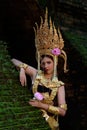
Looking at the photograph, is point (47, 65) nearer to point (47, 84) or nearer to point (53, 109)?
point (47, 84)

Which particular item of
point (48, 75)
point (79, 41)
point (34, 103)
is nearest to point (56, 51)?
point (48, 75)

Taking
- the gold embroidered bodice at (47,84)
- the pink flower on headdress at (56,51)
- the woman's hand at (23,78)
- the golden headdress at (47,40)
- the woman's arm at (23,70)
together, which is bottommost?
the gold embroidered bodice at (47,84)

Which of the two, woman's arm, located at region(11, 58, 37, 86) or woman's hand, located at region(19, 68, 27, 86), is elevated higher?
woman's arm, located at region(11, 58, 37, 86)

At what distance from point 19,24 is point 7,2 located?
44 centimetres

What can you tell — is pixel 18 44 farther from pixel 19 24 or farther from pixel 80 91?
pixel 80 91

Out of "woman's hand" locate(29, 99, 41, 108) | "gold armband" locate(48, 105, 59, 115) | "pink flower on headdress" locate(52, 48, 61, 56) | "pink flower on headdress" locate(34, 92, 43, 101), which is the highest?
"pink flower on headdress" locate(52, 48, 61, 56)

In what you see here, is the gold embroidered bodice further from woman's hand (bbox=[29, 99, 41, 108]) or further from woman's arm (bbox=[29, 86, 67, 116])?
woman's hand (bbox=[29, 99, 41, 108])

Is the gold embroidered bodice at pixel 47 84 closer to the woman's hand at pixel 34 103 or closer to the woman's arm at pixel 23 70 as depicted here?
the woman's arm at pixel 23 70

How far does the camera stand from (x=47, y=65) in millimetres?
4609

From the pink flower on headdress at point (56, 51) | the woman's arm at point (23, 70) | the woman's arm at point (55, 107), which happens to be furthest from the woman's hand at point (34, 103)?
the pink flower on headdress at point (56, 51)

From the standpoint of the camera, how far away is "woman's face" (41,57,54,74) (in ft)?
15.1

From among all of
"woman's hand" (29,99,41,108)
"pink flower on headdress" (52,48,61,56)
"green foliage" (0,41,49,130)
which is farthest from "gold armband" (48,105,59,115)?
"pink flower on headdress" (52,48,61,56)

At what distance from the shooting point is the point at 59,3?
Answer: 6.79 m

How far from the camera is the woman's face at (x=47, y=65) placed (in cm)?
460
